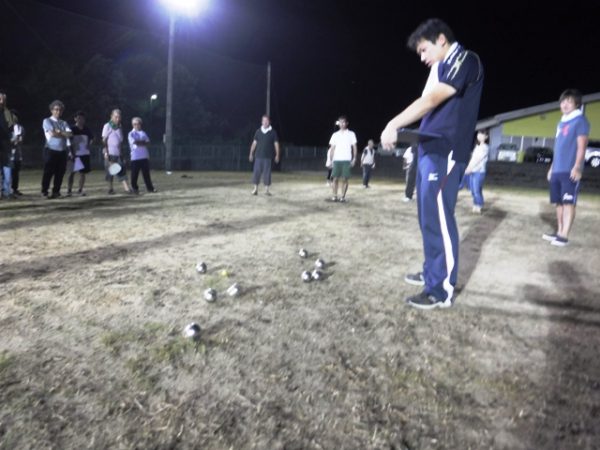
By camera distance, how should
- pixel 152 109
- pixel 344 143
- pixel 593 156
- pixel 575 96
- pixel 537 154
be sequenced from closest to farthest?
pixel 575 96, pixel 344 143, pixel 593 156, pixel 537 154, pixel 152 109

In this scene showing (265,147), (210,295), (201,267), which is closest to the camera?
(210,295)

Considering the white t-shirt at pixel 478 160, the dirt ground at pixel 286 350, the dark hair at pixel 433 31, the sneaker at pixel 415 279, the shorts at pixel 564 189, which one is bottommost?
the dirt ground at pixel 286 350

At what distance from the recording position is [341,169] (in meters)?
9.70

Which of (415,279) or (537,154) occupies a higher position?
(537,154)

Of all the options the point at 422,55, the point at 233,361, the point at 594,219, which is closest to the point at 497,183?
the point at 594,219

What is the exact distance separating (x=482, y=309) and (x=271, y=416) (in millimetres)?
1996

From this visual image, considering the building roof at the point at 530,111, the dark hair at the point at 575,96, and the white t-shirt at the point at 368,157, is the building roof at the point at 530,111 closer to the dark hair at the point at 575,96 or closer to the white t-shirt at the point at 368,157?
the white t-shirt at the point at 368,157

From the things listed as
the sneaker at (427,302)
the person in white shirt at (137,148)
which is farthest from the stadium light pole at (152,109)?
the sneaker at (427,302)

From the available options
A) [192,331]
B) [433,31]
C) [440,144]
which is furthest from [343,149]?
[192,331]

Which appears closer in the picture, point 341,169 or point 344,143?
point 344,143

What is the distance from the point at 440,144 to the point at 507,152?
99.1ft

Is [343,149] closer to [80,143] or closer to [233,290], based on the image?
[80,143]

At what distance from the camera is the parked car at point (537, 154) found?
90.8 feet

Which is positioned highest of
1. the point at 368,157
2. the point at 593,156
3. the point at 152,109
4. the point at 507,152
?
the point at 152,109
